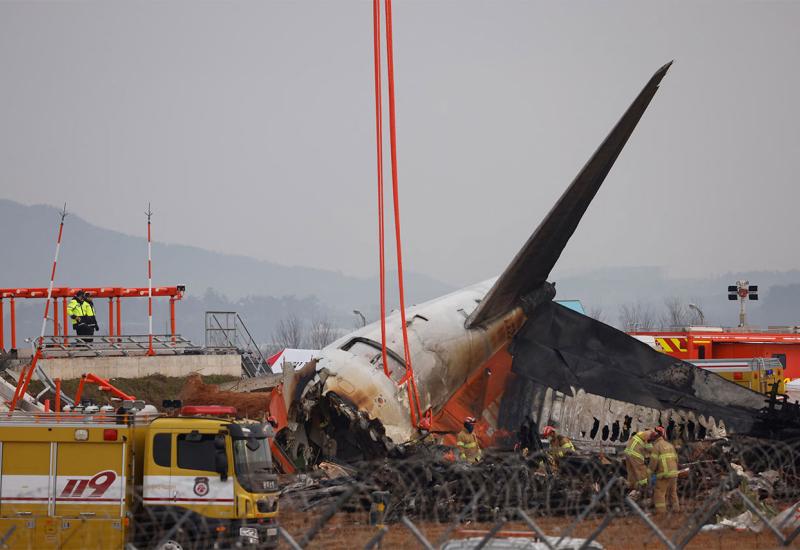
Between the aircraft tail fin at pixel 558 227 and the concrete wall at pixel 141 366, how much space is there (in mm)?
11896

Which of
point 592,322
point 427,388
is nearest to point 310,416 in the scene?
point 427,388

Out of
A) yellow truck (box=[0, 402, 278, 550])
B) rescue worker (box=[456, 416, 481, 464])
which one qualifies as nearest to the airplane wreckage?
rescue worker (box=[456, 416, 481, 464])

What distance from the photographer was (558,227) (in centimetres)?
2150

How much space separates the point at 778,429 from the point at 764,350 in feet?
93.4

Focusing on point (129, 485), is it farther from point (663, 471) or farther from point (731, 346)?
point (731, 346)

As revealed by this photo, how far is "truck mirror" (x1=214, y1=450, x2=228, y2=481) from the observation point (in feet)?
45.1

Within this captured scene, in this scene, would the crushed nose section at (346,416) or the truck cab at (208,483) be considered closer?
the truck cab at (208,483)

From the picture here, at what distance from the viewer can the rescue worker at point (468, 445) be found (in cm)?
1956

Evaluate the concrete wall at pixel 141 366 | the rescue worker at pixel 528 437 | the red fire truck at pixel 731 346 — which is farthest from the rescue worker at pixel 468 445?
the red fire truck at pixel 731 346

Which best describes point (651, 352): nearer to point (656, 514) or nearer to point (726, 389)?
point (726, 389)

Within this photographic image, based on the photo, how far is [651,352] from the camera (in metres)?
23.5

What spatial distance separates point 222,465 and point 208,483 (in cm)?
31

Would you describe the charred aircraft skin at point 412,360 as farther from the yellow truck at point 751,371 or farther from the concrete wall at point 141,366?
the yellow truck at point 751,371

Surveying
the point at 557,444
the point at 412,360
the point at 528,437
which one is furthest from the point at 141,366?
the point at 557,444
